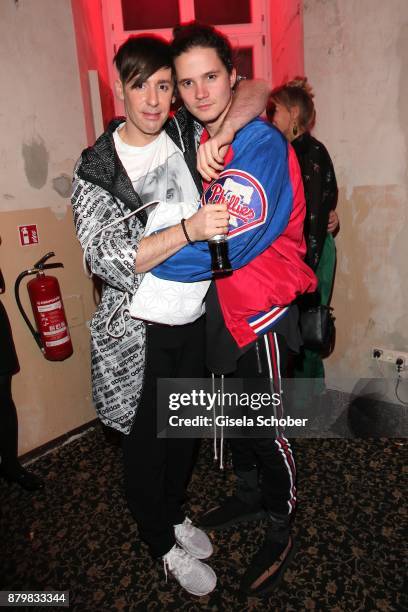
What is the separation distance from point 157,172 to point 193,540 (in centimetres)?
152

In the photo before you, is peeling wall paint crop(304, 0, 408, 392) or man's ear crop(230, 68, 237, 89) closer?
man's ear crop(230, 68, 237, 89)

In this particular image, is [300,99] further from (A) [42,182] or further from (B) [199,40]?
(A) [42,182]

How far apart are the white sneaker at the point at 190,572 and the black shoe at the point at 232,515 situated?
242 mm

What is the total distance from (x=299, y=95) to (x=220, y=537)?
7.64 feet

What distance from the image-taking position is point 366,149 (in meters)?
2.59

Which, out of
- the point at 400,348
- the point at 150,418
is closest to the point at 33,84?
the point at 150,418

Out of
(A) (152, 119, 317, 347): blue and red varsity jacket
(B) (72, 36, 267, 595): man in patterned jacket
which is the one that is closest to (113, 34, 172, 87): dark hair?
(B) (72, 36, 267, 595): man in patterned jacket

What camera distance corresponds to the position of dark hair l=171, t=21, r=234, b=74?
4.66 ft

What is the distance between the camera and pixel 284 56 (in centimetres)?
324

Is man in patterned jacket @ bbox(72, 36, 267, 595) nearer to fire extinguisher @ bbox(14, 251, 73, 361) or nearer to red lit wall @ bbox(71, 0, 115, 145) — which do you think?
fire extinguisher @ bbox(14, 251, 73, 361)

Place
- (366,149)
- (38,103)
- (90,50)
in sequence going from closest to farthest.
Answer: (38,103)
(366,149)
(90,50)

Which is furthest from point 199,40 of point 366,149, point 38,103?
point 366,149

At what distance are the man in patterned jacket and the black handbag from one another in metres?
0.83

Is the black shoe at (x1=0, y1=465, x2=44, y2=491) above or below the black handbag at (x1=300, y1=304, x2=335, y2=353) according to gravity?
below
